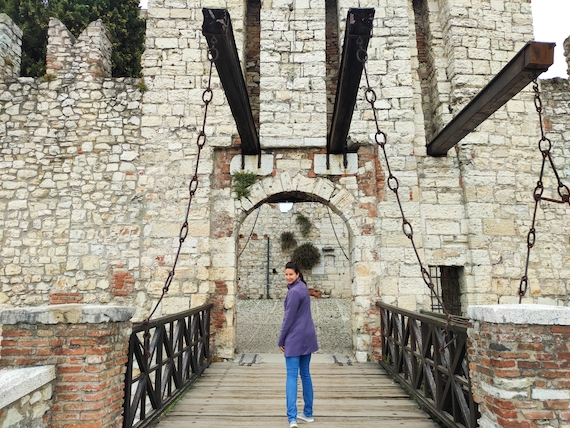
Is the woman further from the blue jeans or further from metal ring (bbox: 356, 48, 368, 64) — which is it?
metal ring (bbox: 356, 48, 368, 64)

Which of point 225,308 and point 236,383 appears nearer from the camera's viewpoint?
point 236,383

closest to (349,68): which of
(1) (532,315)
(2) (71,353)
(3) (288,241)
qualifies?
(1) (532,315)

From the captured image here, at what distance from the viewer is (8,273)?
19.5ft

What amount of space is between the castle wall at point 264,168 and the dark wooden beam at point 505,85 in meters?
1.07

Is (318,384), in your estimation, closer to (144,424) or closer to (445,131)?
(144,424)

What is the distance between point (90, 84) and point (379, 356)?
229 inches

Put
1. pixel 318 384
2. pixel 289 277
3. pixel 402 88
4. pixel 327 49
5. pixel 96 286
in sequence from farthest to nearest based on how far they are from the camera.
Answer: pixel 327 49 → pixel 402 88 → pixel 96 286 → pixel 318 384 → pixel 289 277

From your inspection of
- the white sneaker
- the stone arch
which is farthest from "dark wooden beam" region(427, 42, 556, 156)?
the white sneaker

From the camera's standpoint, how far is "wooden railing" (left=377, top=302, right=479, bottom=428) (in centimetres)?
298

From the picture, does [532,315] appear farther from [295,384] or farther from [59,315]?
[59,315]

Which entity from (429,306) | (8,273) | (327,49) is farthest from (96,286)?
(327,49)

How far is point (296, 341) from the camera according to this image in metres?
3.27

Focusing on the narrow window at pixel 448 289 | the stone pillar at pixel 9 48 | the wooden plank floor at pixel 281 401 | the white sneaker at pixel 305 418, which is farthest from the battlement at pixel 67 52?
the narrow window at pixel 448 289

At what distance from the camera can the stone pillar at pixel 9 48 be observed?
641 centimetres
